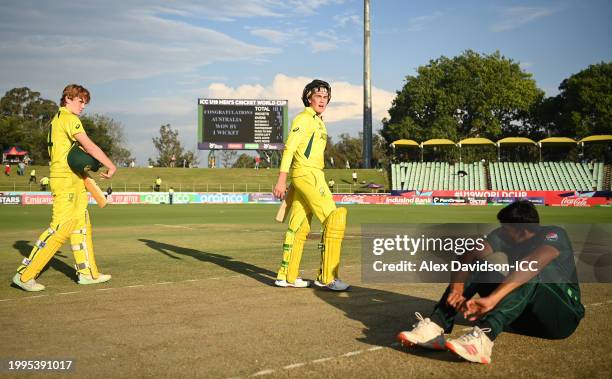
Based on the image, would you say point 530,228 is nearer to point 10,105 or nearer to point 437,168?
point 437,168

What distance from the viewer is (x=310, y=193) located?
7.39 metres

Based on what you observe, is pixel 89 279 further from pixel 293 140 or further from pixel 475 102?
pixel 475 102

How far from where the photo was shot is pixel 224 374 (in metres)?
3.99

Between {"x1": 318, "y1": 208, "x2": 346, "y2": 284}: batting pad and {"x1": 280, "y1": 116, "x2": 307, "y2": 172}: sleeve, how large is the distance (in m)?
0.87

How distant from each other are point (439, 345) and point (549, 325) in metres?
0.95

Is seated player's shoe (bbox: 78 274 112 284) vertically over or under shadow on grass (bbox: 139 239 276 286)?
over

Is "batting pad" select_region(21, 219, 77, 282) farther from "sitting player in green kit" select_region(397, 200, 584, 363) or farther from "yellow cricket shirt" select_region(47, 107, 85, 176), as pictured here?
"sitting player in green kit" select_region(397, 200, 584, 363)

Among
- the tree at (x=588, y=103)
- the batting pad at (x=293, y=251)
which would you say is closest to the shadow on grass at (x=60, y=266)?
the batting pad at (x=293, y=251)

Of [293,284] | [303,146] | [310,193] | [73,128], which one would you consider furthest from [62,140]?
[293,284]

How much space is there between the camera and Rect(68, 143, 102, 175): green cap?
7510 mm

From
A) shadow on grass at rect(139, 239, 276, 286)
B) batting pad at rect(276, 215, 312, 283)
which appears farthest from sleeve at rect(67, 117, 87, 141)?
shadow on grass at rect(139, 239, 276, 286)

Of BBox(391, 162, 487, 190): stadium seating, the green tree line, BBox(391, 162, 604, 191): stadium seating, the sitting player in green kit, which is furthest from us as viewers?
the green tree line

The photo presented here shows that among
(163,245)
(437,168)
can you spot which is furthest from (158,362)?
(437,168)

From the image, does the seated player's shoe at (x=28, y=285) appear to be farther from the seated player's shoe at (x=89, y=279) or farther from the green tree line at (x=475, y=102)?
the green tree line at (x=475, y=102)
